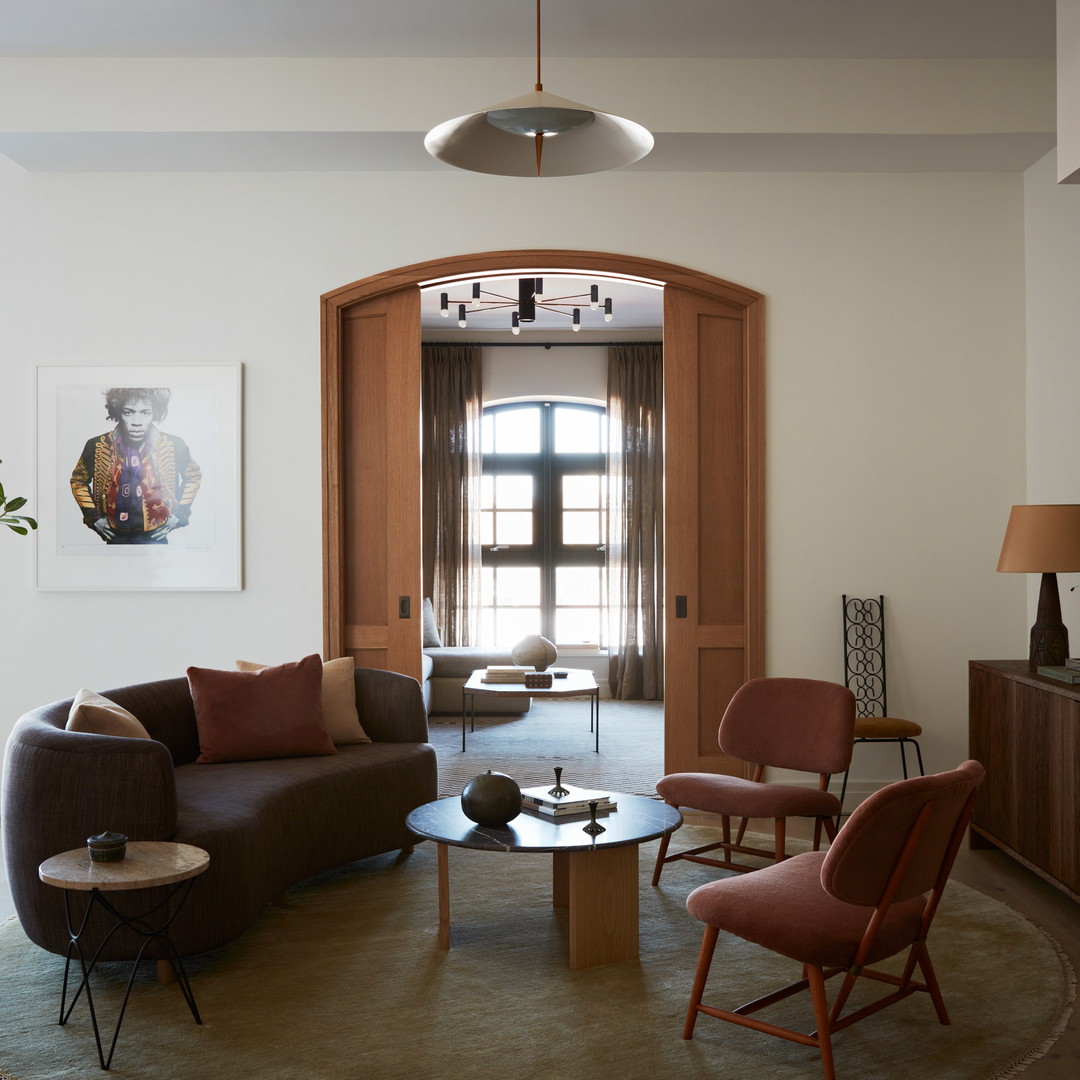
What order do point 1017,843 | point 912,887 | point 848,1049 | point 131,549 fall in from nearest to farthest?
1. point 912,887
2. point 848,1049
3. point 1017,843
4. point 131,549

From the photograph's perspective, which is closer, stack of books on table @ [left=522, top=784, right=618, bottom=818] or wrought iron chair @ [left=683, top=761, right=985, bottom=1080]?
wrought iron chair @ [left=683, top=761, right=985, bottom=1080]

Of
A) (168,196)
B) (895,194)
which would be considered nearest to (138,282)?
(168,196)

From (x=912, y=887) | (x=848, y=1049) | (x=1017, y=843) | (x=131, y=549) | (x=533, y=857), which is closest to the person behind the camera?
(x=912, y=887)

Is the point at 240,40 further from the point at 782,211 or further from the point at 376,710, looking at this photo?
the point at 376,710

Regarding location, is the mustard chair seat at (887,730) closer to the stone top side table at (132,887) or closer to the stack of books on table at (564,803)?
the stack of books on table at (564,803)

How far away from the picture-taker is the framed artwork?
17.7 ft

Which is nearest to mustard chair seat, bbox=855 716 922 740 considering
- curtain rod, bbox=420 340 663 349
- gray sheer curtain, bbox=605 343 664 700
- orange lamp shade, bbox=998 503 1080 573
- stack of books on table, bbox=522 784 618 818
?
orange lamp shade, bbox=998 503 1080 573

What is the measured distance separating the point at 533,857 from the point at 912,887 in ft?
7.50

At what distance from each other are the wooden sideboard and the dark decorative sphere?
2.03 meters

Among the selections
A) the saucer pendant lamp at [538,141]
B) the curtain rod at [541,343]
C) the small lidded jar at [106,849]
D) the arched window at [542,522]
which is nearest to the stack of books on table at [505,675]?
the arched window at [542,522]

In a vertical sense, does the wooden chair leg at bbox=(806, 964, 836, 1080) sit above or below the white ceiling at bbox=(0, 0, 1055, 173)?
below

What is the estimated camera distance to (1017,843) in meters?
4.29

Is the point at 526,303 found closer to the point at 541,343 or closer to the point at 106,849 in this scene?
the point at 541,343

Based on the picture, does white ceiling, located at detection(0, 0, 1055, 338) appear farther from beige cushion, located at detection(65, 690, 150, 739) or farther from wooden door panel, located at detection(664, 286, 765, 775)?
beige cushion, located at detection(65, 690, 150, 739)
